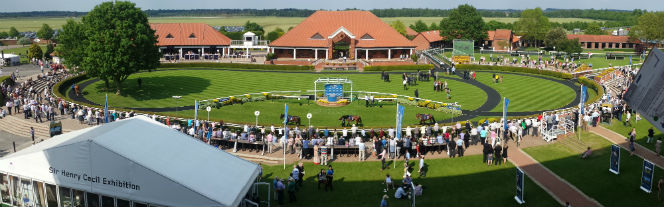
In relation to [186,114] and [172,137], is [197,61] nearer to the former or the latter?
[186,114]

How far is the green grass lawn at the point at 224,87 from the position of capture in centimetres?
5122

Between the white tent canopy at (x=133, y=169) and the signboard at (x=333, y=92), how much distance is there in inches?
981

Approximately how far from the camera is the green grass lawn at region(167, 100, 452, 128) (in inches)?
1646

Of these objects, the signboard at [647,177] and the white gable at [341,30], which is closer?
the signboard at [647,177]

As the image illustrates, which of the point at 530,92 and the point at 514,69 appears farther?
the point at 514,69

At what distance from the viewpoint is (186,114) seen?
4412 cm

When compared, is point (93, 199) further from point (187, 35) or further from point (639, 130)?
point (187, 35)

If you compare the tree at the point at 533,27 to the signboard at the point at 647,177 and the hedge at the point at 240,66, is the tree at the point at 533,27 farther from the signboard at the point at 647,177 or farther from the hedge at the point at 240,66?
the signboard at the point at 647,177

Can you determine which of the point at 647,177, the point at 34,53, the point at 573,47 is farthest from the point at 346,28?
the point at 647,177

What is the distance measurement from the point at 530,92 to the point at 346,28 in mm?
39700

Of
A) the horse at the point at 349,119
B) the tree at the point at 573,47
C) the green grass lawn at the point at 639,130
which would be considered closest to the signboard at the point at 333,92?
the horse at the point at 349,119

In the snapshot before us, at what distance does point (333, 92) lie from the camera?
47.8 metres

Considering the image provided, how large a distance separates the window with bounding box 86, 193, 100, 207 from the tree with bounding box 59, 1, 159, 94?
3114cm

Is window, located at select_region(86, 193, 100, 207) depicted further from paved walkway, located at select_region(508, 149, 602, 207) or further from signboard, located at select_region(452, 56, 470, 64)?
signboard, located at select_region(452, 56, 470, 64)
